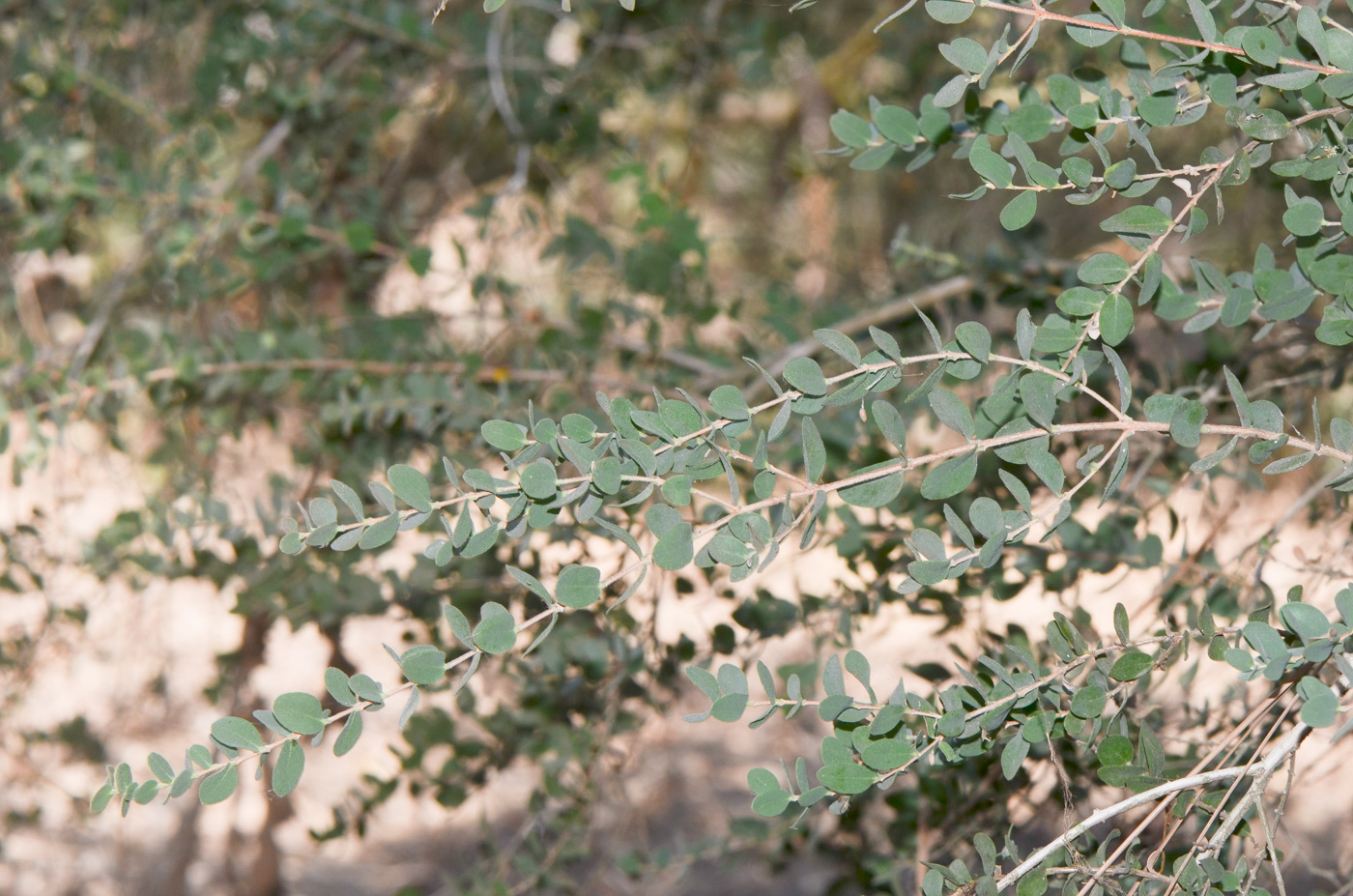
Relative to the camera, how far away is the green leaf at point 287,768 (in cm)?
49

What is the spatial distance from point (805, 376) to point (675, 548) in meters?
0.11

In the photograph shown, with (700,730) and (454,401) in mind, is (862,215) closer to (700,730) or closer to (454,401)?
(700,730)

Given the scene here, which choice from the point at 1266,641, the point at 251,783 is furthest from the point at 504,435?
the point at 251,783

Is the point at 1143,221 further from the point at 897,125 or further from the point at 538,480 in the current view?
the point at 538,480

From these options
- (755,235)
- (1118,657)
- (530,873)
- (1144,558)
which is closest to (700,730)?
(755,235)

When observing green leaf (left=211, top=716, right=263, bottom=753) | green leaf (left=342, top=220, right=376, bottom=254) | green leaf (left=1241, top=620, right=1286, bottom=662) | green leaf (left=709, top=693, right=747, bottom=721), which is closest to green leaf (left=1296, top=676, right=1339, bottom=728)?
green leaf (left=1241, top=620, right=1286, bottom=662)

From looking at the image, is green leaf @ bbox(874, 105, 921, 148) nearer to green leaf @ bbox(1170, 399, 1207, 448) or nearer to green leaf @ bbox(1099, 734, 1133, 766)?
green leaf @ bbox(1170, 399, 1207, 448)

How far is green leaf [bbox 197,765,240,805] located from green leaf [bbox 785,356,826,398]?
31 cm

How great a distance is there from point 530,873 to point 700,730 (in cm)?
212

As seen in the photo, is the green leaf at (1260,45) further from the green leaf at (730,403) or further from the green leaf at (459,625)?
the green leaf at (459,625)

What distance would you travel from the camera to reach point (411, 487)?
1.73 ft

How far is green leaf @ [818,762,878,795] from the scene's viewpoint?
0.52 metres

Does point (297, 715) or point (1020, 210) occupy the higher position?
point (1020, 210)

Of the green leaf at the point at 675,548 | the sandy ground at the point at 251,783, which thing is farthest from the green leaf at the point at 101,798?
the sandy ground at the point at 251,783
